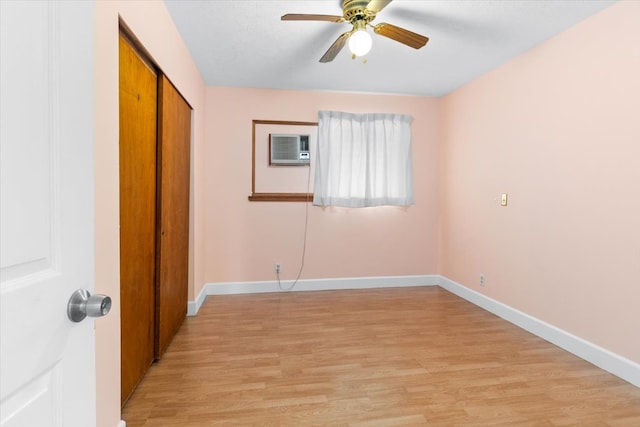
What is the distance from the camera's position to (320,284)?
4.01m

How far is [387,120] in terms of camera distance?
4.01 m

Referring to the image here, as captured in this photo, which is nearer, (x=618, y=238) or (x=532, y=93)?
(x=618, y=238)

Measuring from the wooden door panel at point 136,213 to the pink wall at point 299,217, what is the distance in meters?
1.58

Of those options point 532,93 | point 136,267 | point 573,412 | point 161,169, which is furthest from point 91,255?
point 532,93

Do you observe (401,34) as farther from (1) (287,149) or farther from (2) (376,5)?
(1) (287,149)

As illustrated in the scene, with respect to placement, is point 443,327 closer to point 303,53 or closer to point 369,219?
point 369,219

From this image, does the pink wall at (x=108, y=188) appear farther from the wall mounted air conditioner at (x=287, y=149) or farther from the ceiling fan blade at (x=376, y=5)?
the wall mounted air conditioner at (x=287, y=149)

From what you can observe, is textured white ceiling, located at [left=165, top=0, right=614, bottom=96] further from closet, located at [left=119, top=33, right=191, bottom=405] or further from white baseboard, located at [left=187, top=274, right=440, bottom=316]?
white baseboard, located at [left=187, top=274, right=440, bottom=316]

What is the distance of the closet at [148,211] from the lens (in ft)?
5.60

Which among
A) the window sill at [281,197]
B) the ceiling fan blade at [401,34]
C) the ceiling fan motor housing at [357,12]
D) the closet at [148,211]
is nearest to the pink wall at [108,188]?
the closet at [148,211]

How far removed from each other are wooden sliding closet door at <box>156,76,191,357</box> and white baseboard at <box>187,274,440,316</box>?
740 mm

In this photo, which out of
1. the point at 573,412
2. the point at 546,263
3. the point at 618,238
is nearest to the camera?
the point at 573,412

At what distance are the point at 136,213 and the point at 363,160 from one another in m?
2.73

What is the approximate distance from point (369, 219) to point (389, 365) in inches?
83.1
